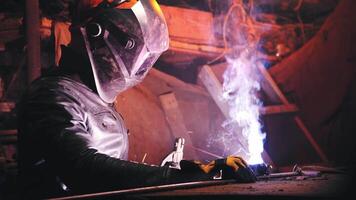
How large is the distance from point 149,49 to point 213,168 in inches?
74.2

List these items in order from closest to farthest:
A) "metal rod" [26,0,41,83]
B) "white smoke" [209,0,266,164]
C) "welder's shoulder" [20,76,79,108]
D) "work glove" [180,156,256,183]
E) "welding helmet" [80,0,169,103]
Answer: "work glove" [180,156,256,183] → "welder's shoulder" [20,76,79,108] → "welding helmet" [80,0,169,103] → "metal rod" [26,0,41,83] → "white smoke" [209,0,266,164]

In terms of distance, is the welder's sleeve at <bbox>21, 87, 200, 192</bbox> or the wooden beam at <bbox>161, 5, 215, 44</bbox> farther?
the wooden beam at <bbox>161, 5, 215, 44</bbox>

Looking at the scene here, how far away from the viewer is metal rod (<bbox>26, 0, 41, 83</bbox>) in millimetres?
5238

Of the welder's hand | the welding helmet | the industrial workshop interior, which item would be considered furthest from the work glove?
the welding helmet

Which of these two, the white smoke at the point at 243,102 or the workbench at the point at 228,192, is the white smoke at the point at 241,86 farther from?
the workbench at the point at 228,192

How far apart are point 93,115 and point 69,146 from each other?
27.9 inches

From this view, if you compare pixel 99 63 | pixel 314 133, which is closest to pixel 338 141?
pixel 314 133

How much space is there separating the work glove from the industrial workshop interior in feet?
3.91

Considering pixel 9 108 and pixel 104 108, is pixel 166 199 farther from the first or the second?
pixel 9 108

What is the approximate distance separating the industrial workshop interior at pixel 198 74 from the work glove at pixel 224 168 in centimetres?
119

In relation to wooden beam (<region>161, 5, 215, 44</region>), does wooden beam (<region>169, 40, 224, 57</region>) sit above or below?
below

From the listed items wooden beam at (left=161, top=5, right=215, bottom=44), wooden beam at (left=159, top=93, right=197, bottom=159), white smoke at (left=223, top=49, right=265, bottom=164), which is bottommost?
wooden beam at (left=159, top=93, right=197, bottom=159)

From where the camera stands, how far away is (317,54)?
6.77 metres

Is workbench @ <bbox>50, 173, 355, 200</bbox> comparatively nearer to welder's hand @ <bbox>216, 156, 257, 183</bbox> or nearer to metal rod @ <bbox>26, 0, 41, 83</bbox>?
welder's hand @ <bbox>216, 156, 257, 183</bbox>
